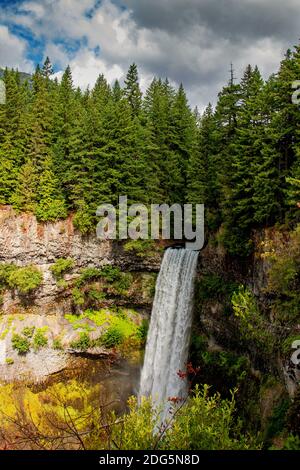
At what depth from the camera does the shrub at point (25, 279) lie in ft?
98.9

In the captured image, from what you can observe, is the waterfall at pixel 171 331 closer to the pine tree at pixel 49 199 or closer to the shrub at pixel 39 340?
the shrub at pixel 39 340

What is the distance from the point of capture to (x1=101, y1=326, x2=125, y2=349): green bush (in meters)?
28.9

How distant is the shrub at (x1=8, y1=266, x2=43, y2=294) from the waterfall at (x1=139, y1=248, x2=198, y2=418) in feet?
36.7

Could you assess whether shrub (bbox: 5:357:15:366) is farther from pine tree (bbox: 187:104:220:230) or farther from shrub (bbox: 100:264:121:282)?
pine tree (bbox: 187:104:220:230)

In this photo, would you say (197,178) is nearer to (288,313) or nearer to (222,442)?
(288,313)

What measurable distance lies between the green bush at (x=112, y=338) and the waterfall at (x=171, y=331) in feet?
8.67

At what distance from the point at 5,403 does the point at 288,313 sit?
21.7m

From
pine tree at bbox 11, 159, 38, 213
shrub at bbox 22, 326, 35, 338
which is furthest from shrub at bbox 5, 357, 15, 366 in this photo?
pine tree at bbox 11, 159, 38, 213

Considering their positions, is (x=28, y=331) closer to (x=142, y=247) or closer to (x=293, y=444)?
(x=142, y=247)

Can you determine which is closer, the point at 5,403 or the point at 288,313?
the point at 288,313

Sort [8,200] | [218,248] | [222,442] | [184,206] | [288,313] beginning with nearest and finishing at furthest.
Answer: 1. [222,442]
2. [288,313]
3. [218,248]
4. [184,206]
5. [8,200]

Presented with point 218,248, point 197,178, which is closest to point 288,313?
point 218,248

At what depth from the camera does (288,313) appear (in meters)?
16.5

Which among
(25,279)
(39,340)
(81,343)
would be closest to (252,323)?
(81,343)
